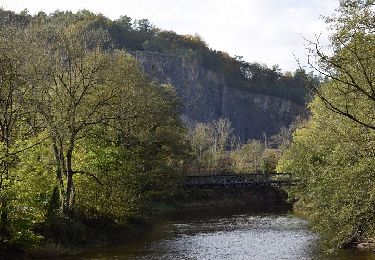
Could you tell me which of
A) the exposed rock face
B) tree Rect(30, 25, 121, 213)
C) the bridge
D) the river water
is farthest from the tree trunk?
the exposed rock face

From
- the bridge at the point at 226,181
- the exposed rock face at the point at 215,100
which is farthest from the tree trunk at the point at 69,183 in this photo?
the exposed rock face at the point at 215,100

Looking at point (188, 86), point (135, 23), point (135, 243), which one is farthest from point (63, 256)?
point (135, 23)

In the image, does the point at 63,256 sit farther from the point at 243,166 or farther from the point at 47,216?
the point at 243,166

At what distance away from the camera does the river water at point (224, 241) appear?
2602 centimetres

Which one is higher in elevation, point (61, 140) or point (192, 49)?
point (192, 49)

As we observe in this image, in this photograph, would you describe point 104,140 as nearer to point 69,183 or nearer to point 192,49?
point 69,183

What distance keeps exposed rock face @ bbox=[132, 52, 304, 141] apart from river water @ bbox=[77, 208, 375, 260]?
309ft

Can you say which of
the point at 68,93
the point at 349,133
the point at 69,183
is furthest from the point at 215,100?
the point at 349,133

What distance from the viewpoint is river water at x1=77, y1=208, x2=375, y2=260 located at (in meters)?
26.0

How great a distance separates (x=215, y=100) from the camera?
549 ft

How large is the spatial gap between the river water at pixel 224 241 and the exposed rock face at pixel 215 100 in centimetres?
9425

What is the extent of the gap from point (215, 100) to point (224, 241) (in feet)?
447

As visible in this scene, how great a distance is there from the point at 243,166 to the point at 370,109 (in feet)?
231

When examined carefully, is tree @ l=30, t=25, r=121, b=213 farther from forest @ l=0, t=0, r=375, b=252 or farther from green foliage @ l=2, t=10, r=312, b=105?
green foliage @ l=2, t=10, r=312, b=105
